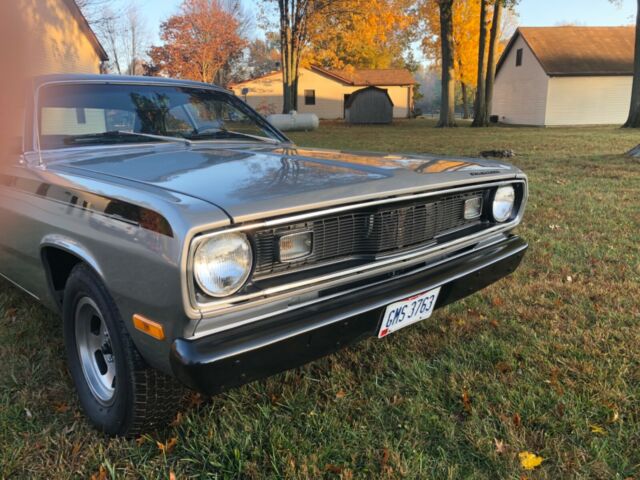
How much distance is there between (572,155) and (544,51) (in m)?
23.2

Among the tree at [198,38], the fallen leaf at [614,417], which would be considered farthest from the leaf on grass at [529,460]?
the tree at [198,38]

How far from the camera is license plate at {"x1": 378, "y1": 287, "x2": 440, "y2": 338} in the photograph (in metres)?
2.07

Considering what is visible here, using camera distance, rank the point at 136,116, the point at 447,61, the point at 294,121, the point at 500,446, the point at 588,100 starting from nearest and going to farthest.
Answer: the point at 500,446 → the point at 136,116 → the point at 294,121 → the point at 447,61 → the point at 588,100

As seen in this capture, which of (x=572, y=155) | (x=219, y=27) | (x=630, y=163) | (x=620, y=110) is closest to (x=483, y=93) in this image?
(x=620, y=110)

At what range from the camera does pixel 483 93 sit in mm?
25328

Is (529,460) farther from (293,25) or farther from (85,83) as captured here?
(293,25)

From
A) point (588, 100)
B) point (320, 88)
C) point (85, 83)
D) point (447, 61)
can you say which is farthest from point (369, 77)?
point (85, 83)

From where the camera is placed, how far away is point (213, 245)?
1649 mm

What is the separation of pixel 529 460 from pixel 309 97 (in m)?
38.0

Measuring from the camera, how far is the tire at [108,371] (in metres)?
1.81

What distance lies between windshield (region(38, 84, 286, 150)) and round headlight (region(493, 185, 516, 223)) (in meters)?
1.58

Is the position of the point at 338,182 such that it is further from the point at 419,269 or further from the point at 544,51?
the point at 544,51

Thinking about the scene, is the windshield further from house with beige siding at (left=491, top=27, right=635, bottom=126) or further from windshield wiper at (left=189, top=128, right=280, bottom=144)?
house with beige siding at (left=491, top=27, right=635, bottom=126)

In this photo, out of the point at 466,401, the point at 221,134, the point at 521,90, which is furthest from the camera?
the point at 521,90
